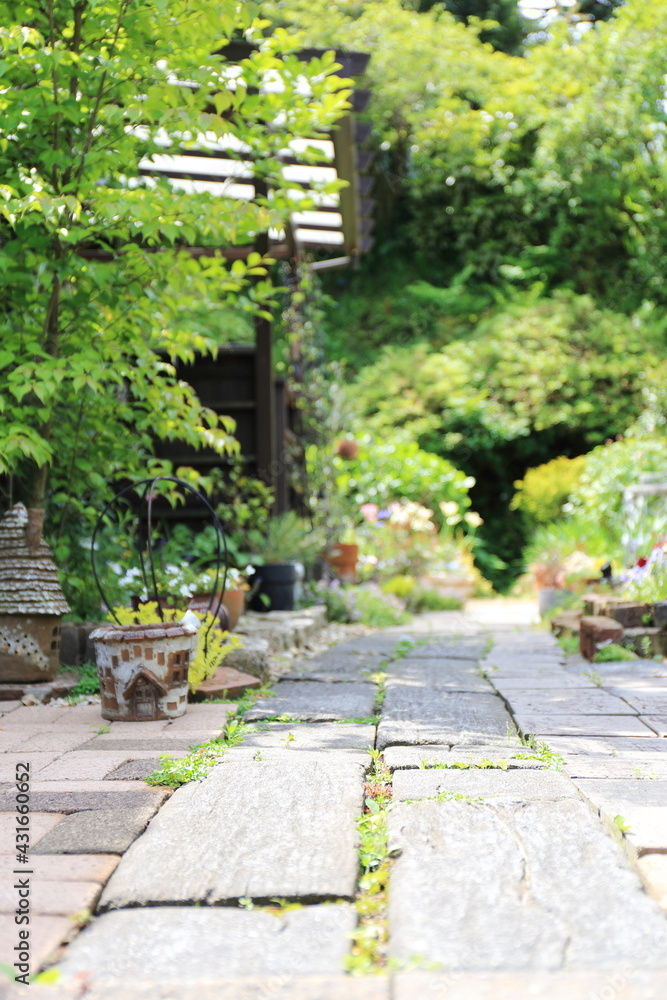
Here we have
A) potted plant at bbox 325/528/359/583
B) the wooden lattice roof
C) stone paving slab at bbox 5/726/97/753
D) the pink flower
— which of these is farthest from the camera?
the pink flower

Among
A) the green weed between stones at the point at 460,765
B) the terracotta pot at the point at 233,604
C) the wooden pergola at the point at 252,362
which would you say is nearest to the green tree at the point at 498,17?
A: the wooden pergola at the point at 252,362

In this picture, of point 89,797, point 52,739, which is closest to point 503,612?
point 52,739

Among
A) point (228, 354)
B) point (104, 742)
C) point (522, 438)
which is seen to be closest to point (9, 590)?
point (104, 742)

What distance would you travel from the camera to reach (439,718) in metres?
2.81

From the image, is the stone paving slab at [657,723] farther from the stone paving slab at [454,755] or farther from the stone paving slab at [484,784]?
the stone paving slab at [484,784]

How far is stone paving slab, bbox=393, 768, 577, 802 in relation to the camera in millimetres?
1919

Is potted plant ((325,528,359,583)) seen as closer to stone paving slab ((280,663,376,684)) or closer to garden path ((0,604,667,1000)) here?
stone paving slab ((280,663,376,684))

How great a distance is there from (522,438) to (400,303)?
→ 122 inches

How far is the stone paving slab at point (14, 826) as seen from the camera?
5.52ft

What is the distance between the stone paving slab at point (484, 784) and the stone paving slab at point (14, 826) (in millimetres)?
750

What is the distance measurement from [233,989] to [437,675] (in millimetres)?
2698

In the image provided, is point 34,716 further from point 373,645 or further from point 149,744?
point 373,645

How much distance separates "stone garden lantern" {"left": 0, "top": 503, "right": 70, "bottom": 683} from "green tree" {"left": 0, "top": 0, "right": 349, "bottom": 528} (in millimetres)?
278

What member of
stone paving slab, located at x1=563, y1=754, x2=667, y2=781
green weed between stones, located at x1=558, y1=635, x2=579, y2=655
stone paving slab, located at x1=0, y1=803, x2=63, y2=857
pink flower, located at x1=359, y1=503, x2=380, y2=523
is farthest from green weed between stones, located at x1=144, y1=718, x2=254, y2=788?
pink flower, located at x1=359, y1=503, x2=380, y2=523
